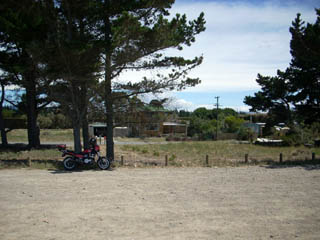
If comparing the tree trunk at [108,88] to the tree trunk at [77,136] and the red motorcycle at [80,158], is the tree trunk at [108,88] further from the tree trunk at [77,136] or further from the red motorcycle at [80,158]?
the red motorcycle at [80,158]

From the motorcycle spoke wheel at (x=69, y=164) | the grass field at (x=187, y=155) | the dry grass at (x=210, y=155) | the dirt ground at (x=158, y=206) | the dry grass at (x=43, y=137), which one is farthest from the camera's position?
the dry grass at (x=43, y=137)

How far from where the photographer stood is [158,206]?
725cm

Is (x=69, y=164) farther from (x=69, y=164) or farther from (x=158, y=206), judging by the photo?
(x=158, y=206)

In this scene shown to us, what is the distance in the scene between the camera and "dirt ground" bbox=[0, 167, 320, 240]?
18.2 ft

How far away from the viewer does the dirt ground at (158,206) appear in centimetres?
556

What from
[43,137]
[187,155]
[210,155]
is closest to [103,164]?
[187,155]

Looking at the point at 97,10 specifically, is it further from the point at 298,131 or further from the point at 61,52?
the point at 298,131

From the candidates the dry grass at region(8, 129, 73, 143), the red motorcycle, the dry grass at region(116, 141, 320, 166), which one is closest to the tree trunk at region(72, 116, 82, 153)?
the red motorcycle

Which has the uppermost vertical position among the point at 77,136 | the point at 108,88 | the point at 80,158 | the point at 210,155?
the point at 108,88

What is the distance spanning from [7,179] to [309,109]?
29935 millimetres

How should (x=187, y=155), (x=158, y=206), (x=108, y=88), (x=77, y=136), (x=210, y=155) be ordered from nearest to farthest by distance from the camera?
(x=158, y=206) < (x=108, y=88) < (x=77, y=136) < (x=187, y=155) < (x=210, y=155)

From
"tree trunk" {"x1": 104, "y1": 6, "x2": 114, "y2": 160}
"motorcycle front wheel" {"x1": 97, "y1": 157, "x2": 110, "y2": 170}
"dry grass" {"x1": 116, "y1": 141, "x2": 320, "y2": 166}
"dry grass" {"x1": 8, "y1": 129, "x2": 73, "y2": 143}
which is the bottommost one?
"dry grass" {"x1": 116, "y1": 141, "x2": 320, "y2": 166}

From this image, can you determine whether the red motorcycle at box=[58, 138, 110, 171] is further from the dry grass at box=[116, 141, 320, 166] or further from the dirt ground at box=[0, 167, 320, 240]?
the dry grass at box=[116, 141, 320, 166]

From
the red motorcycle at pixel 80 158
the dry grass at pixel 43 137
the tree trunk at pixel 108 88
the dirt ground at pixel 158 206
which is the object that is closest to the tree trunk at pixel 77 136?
the tree trunk at pixel 108 88
